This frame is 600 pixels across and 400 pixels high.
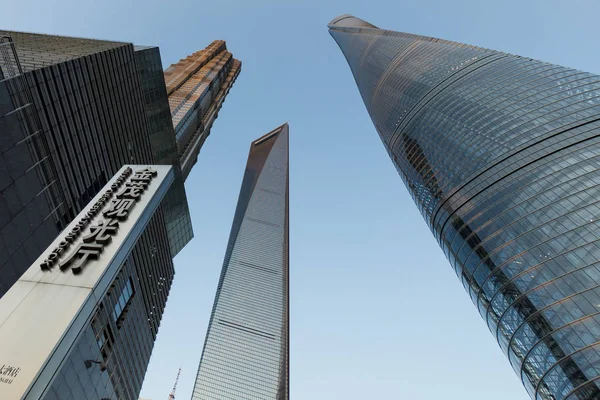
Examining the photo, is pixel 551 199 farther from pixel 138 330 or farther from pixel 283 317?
pixel 283 317

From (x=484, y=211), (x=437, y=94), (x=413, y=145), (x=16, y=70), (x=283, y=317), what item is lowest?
(x=16, y=70)

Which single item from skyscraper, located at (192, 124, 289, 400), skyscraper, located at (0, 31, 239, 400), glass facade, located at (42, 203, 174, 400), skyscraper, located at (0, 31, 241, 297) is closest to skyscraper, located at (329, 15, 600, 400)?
glass facade, located at (42, 203, 174, 400)

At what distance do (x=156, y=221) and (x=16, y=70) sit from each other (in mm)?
31878

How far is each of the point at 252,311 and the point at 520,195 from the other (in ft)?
314

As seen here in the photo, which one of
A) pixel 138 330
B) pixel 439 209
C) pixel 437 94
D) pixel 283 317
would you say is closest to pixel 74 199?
pixel 138 330

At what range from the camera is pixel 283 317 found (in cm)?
14750

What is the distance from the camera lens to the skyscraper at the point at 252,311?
12188cm

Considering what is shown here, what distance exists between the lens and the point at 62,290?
63.1 feet

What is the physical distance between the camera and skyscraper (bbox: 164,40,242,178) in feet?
331

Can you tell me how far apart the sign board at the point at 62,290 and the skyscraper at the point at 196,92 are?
69025 millimetres

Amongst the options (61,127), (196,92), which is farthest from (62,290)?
(196,92)

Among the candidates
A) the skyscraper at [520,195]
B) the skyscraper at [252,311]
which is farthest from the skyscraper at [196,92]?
the skyscraper at [520,195]

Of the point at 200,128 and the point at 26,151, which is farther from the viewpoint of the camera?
the point at 200,128

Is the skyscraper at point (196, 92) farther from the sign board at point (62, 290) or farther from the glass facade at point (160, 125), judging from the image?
the sign board at point (62, 290)
